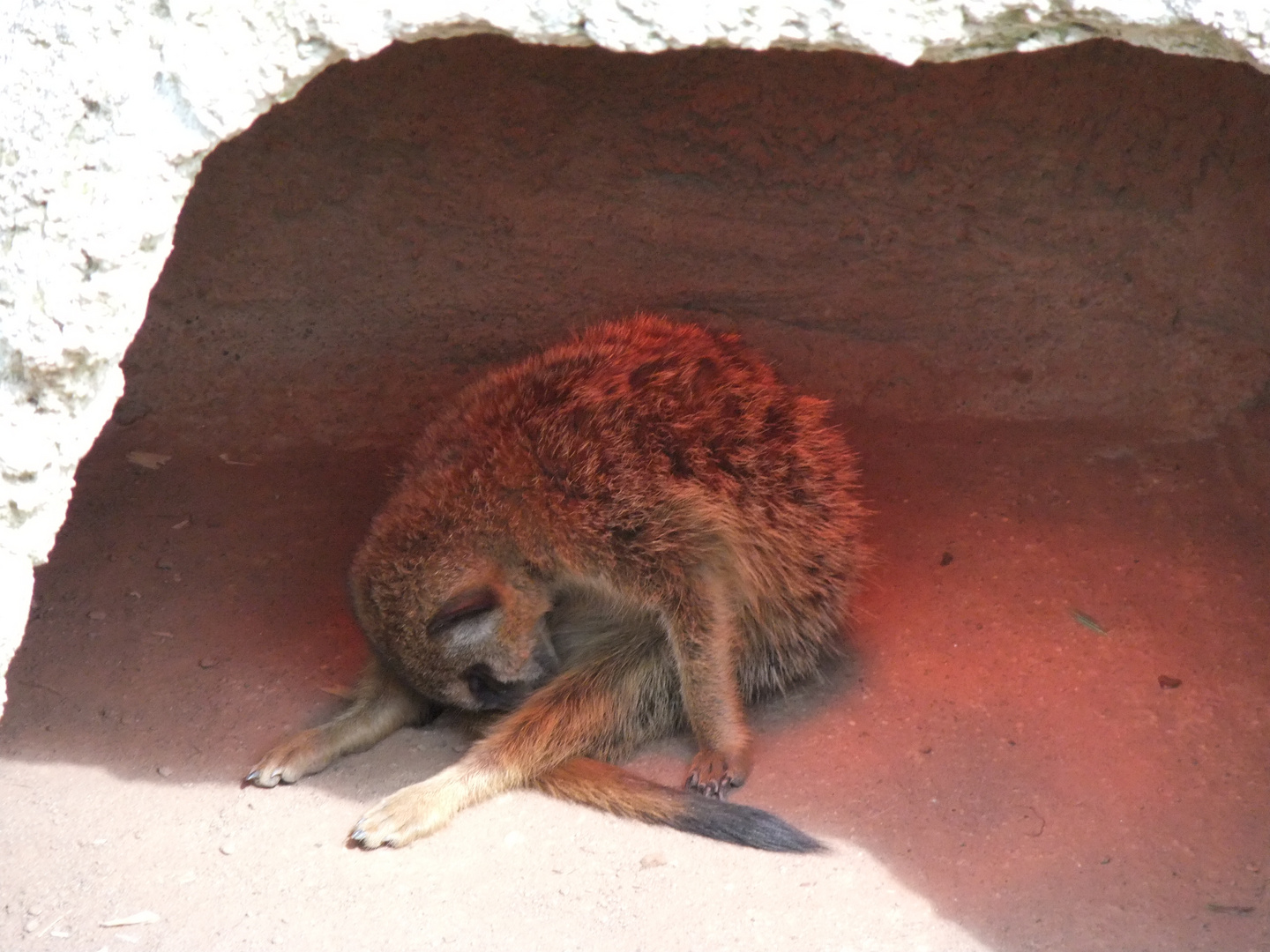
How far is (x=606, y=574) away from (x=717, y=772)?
0.42 m

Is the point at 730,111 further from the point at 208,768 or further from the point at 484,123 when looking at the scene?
the point at 208,768

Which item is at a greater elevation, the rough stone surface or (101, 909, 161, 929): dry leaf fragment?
the rough stone surface

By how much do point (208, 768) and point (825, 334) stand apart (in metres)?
1.74

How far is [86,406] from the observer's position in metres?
Answer: 1.55

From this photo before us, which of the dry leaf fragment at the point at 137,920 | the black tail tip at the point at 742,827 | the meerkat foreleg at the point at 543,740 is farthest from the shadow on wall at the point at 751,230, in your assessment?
the dry leaf fragment at the point at 137,920

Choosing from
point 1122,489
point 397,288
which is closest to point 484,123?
point 397,288

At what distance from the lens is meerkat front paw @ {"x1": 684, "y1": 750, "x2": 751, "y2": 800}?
7.29ft

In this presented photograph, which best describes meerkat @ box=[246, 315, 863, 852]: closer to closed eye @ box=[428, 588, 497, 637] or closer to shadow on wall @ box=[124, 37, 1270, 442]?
closed eye @ box=[428, 588, 497, 637]

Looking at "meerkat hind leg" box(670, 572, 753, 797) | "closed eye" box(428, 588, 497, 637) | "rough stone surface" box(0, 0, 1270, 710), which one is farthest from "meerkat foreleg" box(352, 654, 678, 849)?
"rough stone surface" box(0, 0, 1270, 710)

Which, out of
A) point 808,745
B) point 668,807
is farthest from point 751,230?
point 668,807

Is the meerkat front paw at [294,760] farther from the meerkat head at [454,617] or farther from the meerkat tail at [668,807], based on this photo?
the meerkat tail at [668,807]

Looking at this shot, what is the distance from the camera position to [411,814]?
208cm

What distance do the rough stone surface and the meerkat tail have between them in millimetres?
1047

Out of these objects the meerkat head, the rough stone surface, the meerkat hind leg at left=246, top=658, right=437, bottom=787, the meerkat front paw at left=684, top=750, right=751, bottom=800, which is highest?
the rough stone surface
